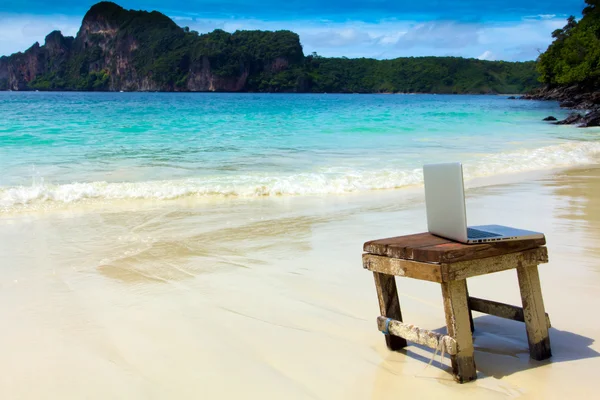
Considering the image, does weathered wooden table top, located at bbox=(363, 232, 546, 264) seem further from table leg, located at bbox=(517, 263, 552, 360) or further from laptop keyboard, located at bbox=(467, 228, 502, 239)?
table leg, located at bbox=(517, 263, 552, 360)

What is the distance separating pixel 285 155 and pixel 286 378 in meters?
13.3

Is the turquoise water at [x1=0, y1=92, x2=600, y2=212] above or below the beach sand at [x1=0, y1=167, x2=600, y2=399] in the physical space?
above

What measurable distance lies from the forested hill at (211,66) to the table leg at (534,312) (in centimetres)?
15479

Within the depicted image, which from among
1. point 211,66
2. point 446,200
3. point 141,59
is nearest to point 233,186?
point 446,200

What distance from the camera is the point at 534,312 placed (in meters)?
3.41

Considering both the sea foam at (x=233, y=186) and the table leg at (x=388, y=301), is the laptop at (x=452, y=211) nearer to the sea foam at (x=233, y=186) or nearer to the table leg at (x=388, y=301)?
the table leg at (x=388, y=301)

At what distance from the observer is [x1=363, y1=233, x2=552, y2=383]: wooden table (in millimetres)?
3084

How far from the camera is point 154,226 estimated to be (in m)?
7.54

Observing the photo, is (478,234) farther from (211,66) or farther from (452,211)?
(211,66)

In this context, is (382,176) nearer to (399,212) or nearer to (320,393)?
(399,212)

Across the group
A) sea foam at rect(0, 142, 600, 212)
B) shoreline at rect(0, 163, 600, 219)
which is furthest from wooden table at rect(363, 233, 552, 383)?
sea foam at rect(0, 142, 600, 212)

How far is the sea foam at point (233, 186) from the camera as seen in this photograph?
9.44m

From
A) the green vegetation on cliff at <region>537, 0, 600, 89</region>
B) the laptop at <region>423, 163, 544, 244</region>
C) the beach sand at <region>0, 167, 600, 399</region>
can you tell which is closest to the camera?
the laptop at <region>423, 163, 544, 244</region>

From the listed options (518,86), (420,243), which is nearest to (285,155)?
(420,243)
